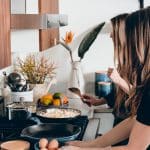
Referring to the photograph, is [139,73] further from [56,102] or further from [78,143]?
[56,102]

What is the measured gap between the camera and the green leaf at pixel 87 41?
2716 mm

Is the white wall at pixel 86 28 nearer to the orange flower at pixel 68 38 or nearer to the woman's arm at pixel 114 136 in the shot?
the orange flower at pixel 68 38

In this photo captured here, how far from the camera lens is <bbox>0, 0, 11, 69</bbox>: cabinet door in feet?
7.01

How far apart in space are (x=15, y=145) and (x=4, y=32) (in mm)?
982

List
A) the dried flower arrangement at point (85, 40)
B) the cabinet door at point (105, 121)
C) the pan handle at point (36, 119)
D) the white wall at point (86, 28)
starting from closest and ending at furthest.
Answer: the pan handle at point (36, 119) < the cabinet door at point (105, 121) < the dried flower arrangement at point (85, 40) < the white wall at point (86, 28)

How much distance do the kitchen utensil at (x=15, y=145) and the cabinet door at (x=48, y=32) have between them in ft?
4.30

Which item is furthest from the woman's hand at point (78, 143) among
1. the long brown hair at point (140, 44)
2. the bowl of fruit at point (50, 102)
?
the bowl of fruit at point (50, 102)

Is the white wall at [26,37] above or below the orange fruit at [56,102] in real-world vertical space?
above

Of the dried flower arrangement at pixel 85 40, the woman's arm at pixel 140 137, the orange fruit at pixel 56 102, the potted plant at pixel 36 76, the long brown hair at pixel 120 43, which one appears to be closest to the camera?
the woman's arm at pixel 140 137

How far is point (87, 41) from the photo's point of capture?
272 cm

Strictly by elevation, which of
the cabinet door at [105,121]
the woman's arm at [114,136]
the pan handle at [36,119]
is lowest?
the cabinet door at [105,121]

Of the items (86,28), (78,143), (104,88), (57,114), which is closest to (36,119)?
(57,114)

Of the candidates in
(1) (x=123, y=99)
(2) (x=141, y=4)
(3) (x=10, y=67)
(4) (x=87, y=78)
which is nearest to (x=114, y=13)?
(2) (x=141, y=4)

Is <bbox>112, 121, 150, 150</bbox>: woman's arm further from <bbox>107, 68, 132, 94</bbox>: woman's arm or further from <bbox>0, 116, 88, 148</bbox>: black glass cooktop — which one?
<bbox>107, 68, 132, 94</bbox>: woman's arm
